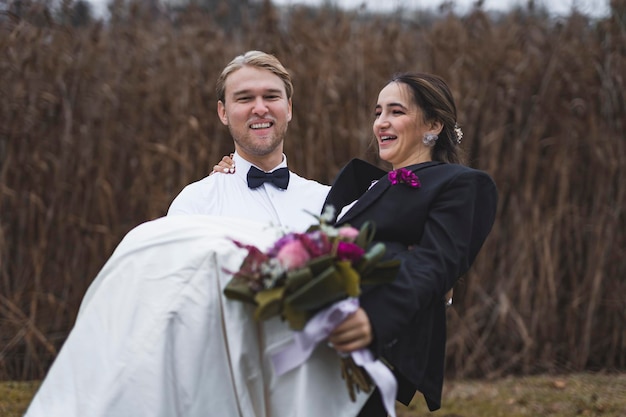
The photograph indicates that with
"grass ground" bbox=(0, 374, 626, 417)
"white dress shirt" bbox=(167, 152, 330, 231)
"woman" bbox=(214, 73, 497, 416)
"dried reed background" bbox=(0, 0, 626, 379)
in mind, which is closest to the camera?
"woman" bbox=(214, 73, 497, 416)

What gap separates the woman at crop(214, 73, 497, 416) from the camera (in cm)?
216

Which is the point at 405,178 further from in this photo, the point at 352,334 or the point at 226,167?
the point at 226,167

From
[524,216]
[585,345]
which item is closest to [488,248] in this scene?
[524,216]

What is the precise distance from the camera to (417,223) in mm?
2414

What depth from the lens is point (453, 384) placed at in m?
5.61

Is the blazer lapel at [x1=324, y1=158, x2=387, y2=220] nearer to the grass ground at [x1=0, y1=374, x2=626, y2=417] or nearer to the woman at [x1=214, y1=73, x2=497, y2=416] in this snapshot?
the woman at [x1=214, y1=73, x2=497, y2=416]

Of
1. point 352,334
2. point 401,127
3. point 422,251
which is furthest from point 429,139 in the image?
point 352,334

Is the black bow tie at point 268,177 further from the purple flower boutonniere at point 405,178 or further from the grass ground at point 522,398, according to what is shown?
the grass ground at point 522,398

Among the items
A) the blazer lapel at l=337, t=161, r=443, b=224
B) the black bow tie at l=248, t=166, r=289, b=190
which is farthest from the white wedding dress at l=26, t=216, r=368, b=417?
the black bow tie at l=248, t=166, r=289, b=190

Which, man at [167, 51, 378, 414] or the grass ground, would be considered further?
the grass ground

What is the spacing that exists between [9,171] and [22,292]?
2.79 ft

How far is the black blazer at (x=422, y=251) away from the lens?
2.16 meters

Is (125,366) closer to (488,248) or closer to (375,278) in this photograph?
(375,278)

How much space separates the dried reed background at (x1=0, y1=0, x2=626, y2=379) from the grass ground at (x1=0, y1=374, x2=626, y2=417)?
26 cm
